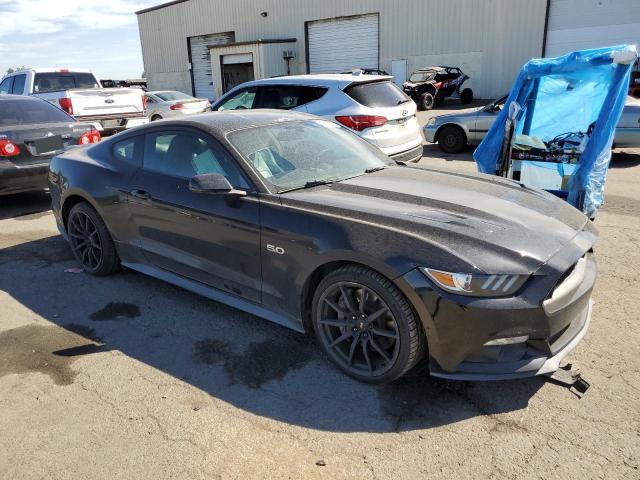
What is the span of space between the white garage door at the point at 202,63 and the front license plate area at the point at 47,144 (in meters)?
28.0

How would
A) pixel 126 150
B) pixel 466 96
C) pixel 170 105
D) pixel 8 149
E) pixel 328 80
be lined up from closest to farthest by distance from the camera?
pixel 126 150 < pixel 8 149 < pixel 328 80 < pixel 170 105 < pixel 466 96

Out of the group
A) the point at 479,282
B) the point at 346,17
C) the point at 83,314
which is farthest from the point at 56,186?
the point at 346,17

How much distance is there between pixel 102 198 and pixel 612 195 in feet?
21.6

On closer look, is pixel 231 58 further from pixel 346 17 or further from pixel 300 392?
pixel 300 392

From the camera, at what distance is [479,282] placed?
258cm

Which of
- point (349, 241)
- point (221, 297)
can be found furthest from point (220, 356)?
point (349, 241)

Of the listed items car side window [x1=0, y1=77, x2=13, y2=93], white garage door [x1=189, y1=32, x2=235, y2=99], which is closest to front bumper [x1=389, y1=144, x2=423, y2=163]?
car side window [x1=0, y1=77, x2=13, y2=93]

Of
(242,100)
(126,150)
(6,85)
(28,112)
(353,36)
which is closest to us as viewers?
(126,150)

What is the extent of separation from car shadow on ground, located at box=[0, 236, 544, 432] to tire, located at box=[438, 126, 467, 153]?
781cm

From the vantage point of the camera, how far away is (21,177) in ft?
22.1

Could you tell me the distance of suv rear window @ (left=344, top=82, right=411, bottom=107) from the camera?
723cm

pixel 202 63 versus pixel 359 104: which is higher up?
pixel 202 63

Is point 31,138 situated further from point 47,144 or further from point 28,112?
point 28,112

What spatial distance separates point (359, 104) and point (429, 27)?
20246mm
